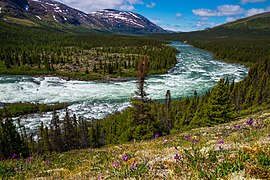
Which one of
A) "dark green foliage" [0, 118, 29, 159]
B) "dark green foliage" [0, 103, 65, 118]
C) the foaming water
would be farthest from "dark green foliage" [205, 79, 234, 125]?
"dark green foliage" [0, 103, 65, 118]

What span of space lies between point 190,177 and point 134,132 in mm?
26474

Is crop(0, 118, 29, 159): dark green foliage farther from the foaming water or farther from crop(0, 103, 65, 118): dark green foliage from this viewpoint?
crop(0, 103, 65, 118): dark green foliage

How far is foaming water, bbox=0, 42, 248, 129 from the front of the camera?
5922 centimetres

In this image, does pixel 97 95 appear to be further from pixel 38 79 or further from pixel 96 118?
pixel 38 79


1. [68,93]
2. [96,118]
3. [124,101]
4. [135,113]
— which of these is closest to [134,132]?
[135,113]

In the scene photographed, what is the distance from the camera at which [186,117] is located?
150 ft

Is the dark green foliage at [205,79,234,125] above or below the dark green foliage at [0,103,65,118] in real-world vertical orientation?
above

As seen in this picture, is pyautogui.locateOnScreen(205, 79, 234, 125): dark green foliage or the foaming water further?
the foaming water

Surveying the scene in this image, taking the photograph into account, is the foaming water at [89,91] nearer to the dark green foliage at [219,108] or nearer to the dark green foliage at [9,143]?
the dark green foliage at [9,143]

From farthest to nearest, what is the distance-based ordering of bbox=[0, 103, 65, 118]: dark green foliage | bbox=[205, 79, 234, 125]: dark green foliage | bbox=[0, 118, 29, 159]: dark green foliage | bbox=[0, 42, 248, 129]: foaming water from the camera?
bbox=[0, 42, 248, 129]: foaming water
bbox=[0, 103, 65, 118]: dark green foliage
bbox=[0, 118, 29, 159]: dark green foliage
bbox=[205, 79, 234, 125]: dark green foliage

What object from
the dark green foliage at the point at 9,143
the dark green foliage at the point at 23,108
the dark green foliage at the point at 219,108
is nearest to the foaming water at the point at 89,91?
the dark green foliage at the point at 23,108

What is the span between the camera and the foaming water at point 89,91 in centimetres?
5922

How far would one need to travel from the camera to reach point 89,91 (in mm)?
74688

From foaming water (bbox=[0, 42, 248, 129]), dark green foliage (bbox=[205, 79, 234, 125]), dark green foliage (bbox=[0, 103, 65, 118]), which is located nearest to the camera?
dark green foliage (bbox=[205, 79, 234, 125])
